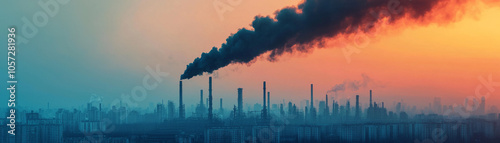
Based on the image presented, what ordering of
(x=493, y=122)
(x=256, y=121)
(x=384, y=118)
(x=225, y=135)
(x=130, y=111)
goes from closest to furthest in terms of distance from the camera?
(x=225, y=135)
(x=256, y=121)
(x=493, y=122)
(x=384, y=118)
(x=130, y=111)

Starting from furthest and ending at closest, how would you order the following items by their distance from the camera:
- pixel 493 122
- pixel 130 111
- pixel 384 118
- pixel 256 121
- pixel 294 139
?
pixel 130 111, pixel 384 118, pixel 493 122, pixel 256 121, pixel 294 139

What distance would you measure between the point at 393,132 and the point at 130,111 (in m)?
38.5

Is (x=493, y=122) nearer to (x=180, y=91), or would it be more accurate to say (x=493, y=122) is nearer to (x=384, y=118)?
(x=384, y=118)

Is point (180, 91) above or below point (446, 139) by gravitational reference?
above

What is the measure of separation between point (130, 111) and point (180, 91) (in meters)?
24.0

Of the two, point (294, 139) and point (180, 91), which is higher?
point (180, 91)

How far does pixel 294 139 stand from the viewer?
52906mm

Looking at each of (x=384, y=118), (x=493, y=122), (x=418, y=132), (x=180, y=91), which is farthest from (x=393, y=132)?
(x=180, y=91)

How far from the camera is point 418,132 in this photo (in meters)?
58.7

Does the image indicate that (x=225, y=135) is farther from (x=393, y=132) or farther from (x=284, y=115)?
(x=284, y=115)

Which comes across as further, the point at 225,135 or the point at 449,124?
the point at 449,124

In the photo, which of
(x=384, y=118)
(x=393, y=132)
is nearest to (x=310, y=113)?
(x=384, y=118)

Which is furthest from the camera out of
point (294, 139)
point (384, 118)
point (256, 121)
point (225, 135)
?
point (384, 118)

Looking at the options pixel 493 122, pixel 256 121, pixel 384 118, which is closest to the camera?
pixel 256 121
